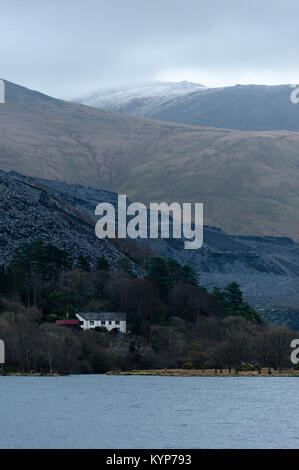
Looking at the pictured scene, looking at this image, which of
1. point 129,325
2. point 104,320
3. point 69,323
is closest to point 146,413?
point 69,323

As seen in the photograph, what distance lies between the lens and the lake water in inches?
2574

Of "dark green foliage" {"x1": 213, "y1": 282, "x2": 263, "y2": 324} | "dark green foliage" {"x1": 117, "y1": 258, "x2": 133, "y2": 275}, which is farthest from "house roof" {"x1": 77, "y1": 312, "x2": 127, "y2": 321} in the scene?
"dark green foliage" {"x1": 117, "y1": 258, "x2": 133, "y2": 275}

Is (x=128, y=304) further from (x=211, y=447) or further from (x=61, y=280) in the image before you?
(x=211, y=447)

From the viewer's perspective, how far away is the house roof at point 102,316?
477 ft

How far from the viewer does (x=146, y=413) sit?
80.6 meters

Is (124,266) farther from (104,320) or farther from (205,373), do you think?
(205,373)

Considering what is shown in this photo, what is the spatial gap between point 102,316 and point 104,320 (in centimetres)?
93

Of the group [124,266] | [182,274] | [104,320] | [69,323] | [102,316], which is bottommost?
[69,323]

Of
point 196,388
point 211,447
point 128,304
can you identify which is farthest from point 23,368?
point 211,447

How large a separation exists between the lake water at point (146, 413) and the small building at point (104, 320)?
2962cm

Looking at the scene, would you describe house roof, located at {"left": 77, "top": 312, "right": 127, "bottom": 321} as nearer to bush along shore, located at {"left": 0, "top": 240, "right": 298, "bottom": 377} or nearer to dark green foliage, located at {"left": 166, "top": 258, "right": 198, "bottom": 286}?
bush along shore, located at {"left": 0, "top": 240, "right": 298, "bottom": 377}

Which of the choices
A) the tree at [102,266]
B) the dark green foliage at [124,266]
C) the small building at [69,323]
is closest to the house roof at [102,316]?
the small building at [69,323]

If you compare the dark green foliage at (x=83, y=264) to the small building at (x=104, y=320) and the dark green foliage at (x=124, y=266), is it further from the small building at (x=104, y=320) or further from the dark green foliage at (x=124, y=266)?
the small building at (x=104, y=320)

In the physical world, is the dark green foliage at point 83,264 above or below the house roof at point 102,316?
above
